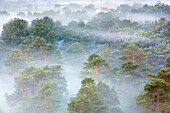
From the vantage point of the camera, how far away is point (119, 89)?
29781mm

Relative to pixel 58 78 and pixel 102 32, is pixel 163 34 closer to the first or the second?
pixel 102 32

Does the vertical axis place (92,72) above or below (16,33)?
below

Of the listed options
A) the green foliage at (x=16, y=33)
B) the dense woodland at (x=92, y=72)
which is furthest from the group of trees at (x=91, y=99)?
the green foliage at (x=16, y=33)

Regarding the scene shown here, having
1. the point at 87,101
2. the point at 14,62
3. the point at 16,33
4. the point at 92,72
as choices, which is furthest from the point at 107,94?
the point at 16,33

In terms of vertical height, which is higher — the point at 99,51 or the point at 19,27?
the point at 19,27

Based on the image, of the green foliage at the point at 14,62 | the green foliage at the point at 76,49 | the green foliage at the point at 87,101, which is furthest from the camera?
the green foliage at the point at 76,49

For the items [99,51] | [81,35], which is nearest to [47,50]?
[99,51]

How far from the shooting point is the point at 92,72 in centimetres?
2928

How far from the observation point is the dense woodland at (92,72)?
20.3 m

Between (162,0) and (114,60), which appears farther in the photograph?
(162,0)

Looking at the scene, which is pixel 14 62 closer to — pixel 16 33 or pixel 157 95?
pixel 16 33

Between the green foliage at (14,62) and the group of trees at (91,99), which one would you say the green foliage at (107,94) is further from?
the green foliage at (14,62)

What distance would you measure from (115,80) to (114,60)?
6.11 meters

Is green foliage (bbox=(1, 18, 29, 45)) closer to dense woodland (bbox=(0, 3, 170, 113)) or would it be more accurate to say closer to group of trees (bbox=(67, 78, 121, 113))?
dense woodland (bbox=(0, 3, 170, 113))
